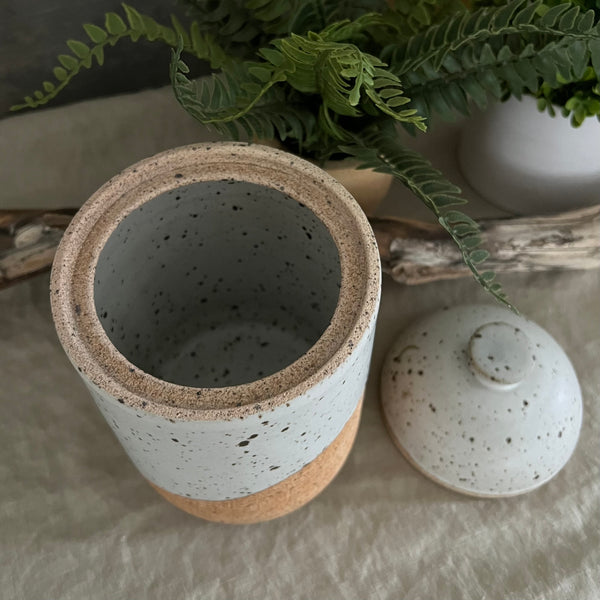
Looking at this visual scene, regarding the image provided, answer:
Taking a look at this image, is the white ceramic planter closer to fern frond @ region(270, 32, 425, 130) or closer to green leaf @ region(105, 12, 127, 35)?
fern frond @ region(270, 32, 425, 130)

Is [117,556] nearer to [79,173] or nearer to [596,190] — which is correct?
[79,173]

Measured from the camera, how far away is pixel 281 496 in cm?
67

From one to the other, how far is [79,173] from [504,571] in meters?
0.81

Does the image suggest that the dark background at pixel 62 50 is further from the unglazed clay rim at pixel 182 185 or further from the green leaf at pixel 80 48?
the unglazed clay rim at pixel 182 185

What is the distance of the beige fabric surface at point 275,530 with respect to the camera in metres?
0.79

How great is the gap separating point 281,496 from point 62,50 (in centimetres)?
68

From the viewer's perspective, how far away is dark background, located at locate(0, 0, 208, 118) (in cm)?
89

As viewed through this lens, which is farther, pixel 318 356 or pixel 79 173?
pixel 79 173

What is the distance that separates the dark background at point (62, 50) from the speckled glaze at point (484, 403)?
22.6 inches

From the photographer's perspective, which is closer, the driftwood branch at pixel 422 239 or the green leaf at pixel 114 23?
the green leaf at pixel 114 23

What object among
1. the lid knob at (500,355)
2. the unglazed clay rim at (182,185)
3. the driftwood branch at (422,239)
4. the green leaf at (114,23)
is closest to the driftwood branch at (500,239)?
the driftwood branch at (422,239)

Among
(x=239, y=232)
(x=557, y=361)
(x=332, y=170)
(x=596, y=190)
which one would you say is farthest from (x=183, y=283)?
(x=596, y=190)

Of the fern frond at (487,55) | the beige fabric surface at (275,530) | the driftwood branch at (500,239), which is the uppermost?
the fern frond at (487,55)

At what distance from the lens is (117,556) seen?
2.62 feet
